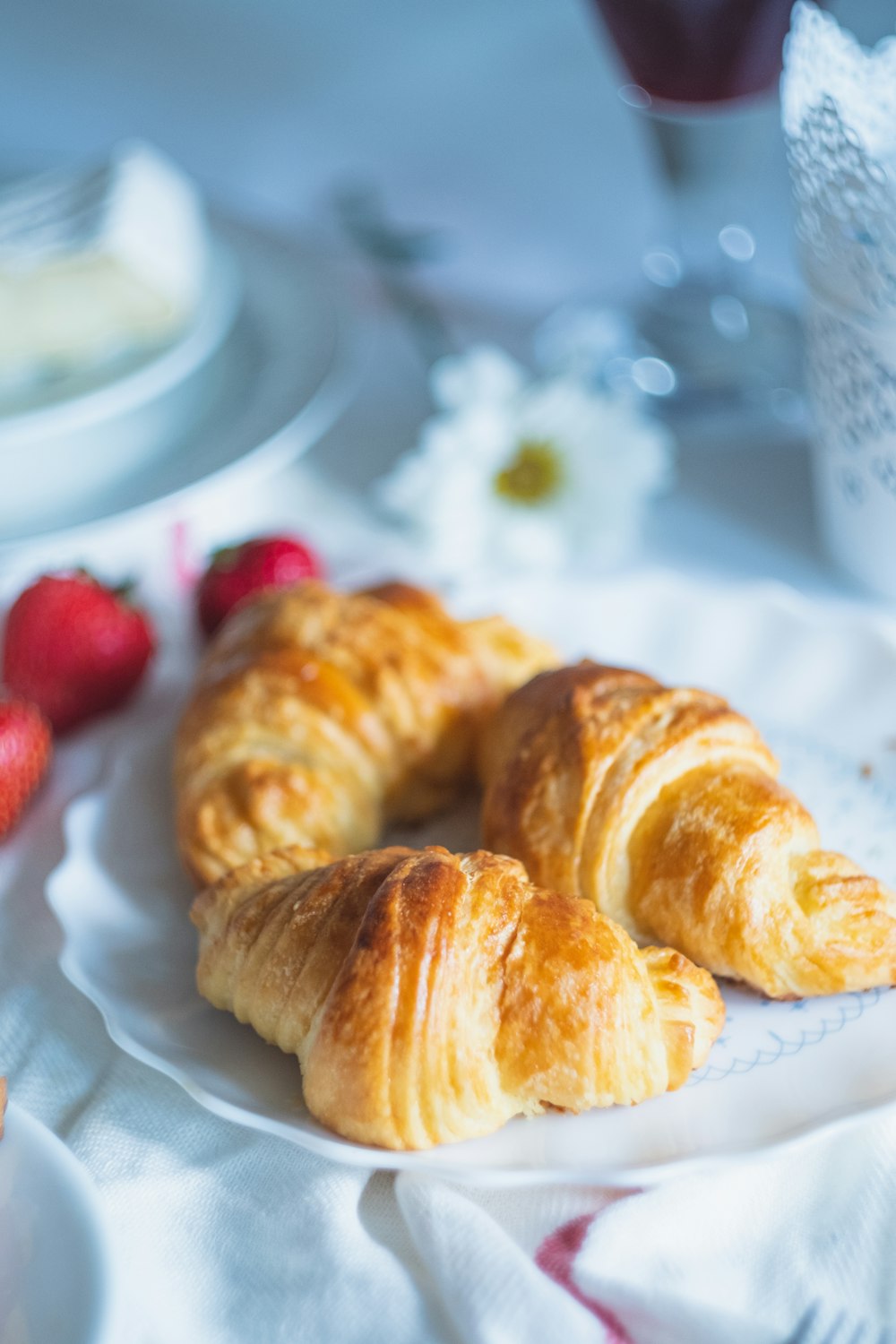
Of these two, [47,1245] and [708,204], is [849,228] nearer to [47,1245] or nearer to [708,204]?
[708,204]

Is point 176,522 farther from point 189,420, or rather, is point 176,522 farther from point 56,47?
point 56,47

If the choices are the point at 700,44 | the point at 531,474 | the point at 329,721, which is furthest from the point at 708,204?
the point at 329,721

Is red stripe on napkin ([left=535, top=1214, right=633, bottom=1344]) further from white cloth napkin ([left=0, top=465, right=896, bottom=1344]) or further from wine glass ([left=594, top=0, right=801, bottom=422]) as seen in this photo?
wine glass ([left=594, top=0, right=801, bottom=422])

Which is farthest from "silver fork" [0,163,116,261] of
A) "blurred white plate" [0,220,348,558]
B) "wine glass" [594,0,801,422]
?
"wine glass" [594,0,801,422]

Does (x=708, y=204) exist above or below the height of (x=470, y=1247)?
above

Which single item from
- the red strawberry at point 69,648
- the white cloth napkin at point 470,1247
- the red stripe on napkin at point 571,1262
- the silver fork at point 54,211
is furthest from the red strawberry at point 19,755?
the silver fork at point 54,211

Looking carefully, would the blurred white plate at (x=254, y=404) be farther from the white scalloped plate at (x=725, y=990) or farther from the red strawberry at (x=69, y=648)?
the white scalloped plate at (x=725, y=990)

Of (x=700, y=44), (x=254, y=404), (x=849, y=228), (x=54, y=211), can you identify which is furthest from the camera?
(x=54, y=211)
